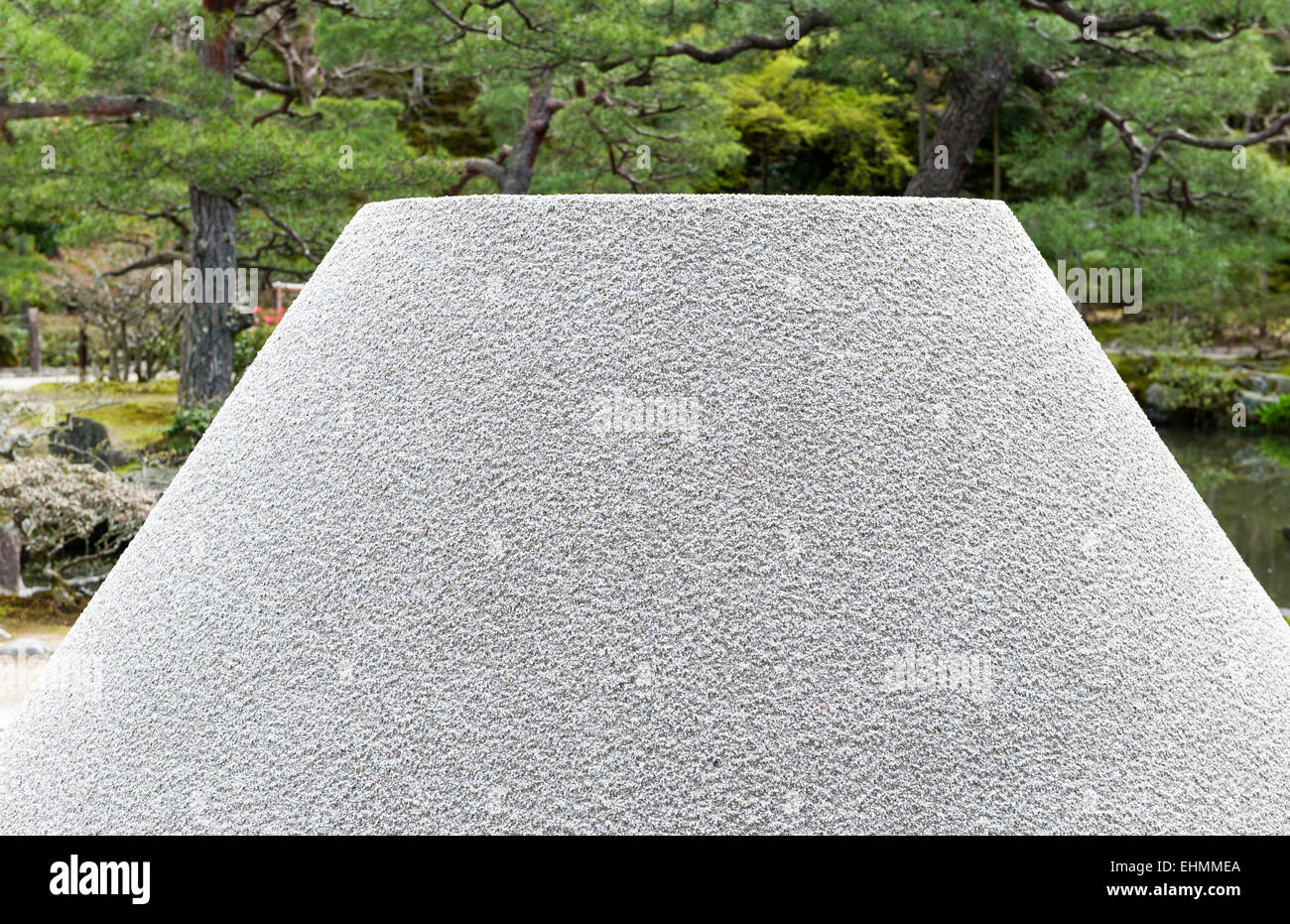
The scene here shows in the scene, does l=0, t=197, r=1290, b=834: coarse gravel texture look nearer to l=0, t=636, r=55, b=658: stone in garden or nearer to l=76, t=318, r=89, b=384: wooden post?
l=0, t=636, r=55, b=658: stone in garden

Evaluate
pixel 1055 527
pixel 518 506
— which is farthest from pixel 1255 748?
pixel 518 506

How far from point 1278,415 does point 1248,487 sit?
158 inches

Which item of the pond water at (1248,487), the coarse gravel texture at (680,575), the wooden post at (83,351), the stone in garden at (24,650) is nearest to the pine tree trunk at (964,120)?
the pond water at (1248,487)

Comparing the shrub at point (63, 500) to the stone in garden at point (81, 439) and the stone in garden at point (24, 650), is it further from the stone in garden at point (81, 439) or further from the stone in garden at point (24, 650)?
the stone in garden at point (81, 439)

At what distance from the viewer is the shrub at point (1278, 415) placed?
51.5 feet

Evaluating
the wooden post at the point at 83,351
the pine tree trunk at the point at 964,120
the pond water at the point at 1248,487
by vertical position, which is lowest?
the pond water at the point at 1248,487

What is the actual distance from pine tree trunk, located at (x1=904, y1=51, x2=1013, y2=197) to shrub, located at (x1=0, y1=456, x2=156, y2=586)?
8879 millimetres

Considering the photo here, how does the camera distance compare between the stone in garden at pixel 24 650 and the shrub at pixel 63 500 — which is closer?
the stone in garden at pixel 24 650

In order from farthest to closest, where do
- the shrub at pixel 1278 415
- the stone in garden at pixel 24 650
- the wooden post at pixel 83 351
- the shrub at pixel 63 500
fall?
the wooden post at pixel 83 351
the shrub at pixel 1278 415
the shrub at pixel 63 500
the stone in garden at pixel 24 650

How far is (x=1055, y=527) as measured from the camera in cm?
205

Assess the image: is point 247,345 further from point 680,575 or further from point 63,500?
point 680,575

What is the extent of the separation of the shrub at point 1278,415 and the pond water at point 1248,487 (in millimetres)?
351
